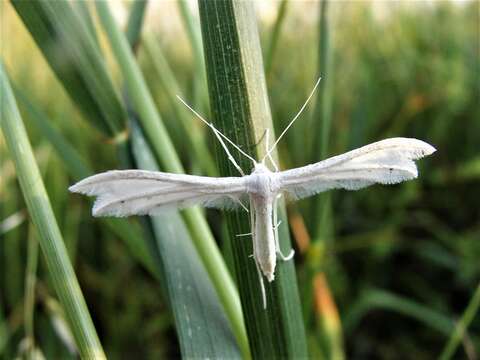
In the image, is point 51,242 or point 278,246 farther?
point 278,246

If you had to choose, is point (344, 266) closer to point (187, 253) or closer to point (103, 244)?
point (103, 244)

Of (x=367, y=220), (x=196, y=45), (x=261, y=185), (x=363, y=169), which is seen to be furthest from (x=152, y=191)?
(x=367, y=220)

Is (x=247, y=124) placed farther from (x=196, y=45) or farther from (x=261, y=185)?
(x=196, y=45)

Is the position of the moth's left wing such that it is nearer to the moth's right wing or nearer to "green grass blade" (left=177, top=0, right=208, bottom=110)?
the moth's right wing

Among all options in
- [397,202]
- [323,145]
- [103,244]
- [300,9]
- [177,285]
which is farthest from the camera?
[300,9]

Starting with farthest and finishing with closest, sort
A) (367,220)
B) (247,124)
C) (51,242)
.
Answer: (367,220)
(247,124)
(51,242)

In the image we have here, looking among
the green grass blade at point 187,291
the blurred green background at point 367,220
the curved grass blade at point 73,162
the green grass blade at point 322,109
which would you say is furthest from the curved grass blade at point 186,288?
the blurred green background at point 367,220

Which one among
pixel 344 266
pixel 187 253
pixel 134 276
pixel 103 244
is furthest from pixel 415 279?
pixel 187 253
